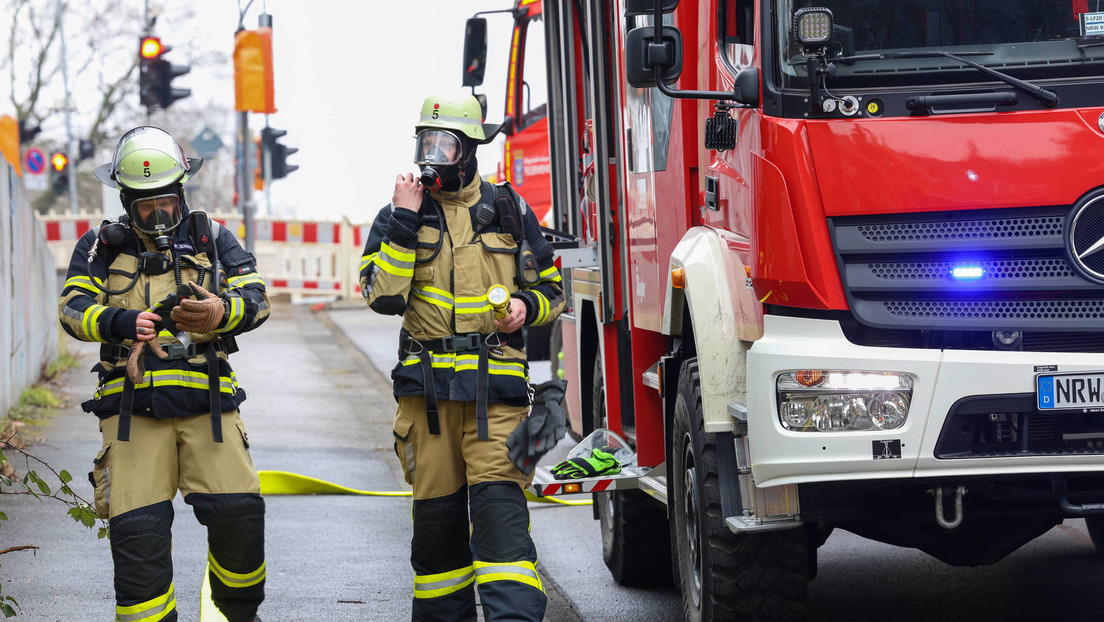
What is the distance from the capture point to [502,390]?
543 centimetres

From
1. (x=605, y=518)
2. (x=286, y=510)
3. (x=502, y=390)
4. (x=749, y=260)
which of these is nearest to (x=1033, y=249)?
(x=749, y=260)

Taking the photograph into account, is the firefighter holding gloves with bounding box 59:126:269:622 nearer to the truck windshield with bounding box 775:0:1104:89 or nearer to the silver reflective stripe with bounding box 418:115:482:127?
the silver reflective stripe with bounding box 418:115:482:127

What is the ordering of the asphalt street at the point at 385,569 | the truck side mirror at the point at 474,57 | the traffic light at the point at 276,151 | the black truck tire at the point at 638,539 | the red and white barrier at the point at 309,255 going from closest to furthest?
the asphalt street at the point at 385,569 → the black truck tire at the point at 638,539 → the truck side mirror at the point at 474,57 → the traffic light at the point at 276,151 → the red and white barrier at the point at 309,255

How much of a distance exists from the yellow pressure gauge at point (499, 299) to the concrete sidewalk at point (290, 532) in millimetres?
1741

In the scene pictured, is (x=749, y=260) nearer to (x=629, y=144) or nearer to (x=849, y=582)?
(x=629, y=144)

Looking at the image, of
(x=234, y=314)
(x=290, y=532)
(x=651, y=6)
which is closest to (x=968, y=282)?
(x=651, y=6)

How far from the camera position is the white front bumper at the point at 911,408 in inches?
172

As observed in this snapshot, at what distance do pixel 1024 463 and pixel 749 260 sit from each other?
39.9 inches

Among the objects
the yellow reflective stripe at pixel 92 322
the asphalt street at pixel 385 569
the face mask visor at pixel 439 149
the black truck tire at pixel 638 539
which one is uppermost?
the face mask visor at pixel 439 149

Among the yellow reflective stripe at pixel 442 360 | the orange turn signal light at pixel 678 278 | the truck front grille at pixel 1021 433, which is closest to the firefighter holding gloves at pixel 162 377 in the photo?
the yellow reflective stripe at pixel 442 360

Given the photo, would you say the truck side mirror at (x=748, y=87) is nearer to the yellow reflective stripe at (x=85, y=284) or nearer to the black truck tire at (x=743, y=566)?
the black truck tire at (x=743, y=566)

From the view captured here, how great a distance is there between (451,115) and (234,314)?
3.36 ft

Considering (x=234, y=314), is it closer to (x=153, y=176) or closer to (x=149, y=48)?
(x=153, y=176)

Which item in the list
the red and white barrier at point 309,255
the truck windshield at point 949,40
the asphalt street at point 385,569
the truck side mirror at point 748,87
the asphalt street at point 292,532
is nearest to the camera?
the truck windshield at point 949,40
